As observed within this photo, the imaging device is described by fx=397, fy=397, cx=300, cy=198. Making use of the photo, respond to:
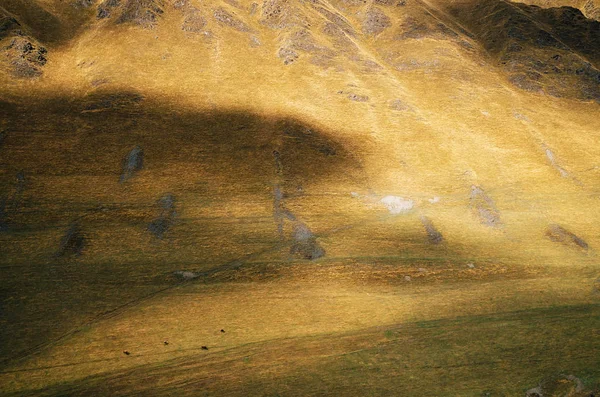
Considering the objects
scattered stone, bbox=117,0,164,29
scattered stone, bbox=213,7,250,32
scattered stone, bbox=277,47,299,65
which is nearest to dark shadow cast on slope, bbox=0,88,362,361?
scattered stone, bbox=277,47,299,65

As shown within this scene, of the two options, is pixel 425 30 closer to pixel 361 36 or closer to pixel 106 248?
pixel 361 36

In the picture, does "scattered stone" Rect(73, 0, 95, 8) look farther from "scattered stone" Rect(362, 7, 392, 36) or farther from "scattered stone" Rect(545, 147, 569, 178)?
"scattered stone" Rect(545, 147, 569, 178)

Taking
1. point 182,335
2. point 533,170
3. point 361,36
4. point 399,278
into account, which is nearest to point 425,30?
point 361,36

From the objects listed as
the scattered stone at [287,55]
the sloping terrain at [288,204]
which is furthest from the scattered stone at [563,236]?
the scattered stone at [287,55]

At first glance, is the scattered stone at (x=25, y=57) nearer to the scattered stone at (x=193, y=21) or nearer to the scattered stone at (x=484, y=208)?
the scattered stone at (x=193, y=21)

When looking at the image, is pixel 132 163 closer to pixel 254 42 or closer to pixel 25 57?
pixel 25 57

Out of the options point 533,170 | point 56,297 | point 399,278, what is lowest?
point 56,297
